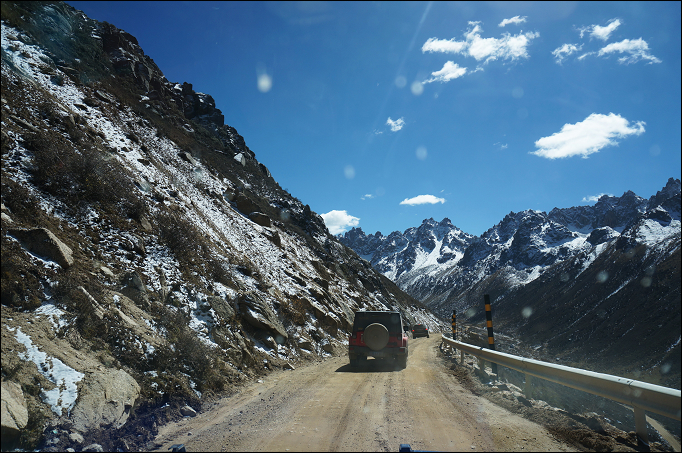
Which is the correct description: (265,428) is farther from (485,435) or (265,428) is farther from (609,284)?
(609,284)

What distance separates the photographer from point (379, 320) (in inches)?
532

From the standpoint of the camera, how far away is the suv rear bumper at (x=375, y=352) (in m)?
12.8

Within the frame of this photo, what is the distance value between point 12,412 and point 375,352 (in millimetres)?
10240

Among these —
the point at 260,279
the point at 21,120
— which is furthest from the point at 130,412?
the point at 21,120

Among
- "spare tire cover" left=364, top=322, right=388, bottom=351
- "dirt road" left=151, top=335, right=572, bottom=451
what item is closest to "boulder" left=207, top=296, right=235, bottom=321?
"dirt road" left=151, top=335, right=572, bottom=451

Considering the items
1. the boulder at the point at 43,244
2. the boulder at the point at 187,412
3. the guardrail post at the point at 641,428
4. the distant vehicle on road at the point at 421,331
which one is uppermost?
the boulder at the point at 43,244

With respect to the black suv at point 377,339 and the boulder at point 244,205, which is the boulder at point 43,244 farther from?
the boulder at point 244,205

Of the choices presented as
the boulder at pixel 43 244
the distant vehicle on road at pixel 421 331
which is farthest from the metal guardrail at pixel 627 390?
the distant vehicle on road at pixel 421 331

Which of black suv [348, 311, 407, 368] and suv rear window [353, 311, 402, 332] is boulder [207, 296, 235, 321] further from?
suv rear window [353, 311, 402, 332]

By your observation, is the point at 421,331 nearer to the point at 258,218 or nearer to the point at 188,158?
the point at 258,218

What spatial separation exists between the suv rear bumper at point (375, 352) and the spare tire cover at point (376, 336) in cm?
23

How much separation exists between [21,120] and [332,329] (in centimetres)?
1677

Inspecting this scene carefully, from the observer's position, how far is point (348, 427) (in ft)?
18.7

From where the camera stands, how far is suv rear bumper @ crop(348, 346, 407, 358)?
12.8m
